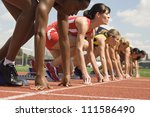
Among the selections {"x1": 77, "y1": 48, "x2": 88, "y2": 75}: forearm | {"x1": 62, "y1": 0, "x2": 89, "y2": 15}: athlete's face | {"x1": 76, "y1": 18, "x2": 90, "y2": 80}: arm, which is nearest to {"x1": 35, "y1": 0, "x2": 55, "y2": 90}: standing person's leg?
{"x1": 62, "y1": 0, "x2": 89, "y2": 15}: athlete's face

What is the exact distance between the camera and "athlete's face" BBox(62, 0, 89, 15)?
3.77 meters

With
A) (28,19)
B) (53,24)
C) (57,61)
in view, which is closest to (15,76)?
(28,19)

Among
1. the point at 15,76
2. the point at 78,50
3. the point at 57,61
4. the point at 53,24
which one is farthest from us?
the point at 53,24

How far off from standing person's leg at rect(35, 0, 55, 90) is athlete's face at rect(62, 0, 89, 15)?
0.35 metres

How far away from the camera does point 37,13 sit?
3443mm

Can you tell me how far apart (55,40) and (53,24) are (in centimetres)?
57

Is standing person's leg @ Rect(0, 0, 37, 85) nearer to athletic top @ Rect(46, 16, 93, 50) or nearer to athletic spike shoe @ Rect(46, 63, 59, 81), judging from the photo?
athletic spike shoe @ Rect(46, 63, 59, 81)

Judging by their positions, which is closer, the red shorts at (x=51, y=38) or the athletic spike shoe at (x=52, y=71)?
the athletic spike shoe at (x=52, y=71)

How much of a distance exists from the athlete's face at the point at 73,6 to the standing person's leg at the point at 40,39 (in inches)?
13.9

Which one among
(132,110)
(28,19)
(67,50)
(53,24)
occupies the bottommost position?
(132,110)

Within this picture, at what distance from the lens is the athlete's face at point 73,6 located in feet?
12.4

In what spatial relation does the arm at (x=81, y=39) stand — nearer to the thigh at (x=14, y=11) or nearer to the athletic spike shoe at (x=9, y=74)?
the thigh at (x=14, y=11)

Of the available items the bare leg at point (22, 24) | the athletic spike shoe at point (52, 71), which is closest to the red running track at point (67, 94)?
the bare leg at point (22, 24)

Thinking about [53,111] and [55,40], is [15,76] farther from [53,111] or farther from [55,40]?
[55,40]
